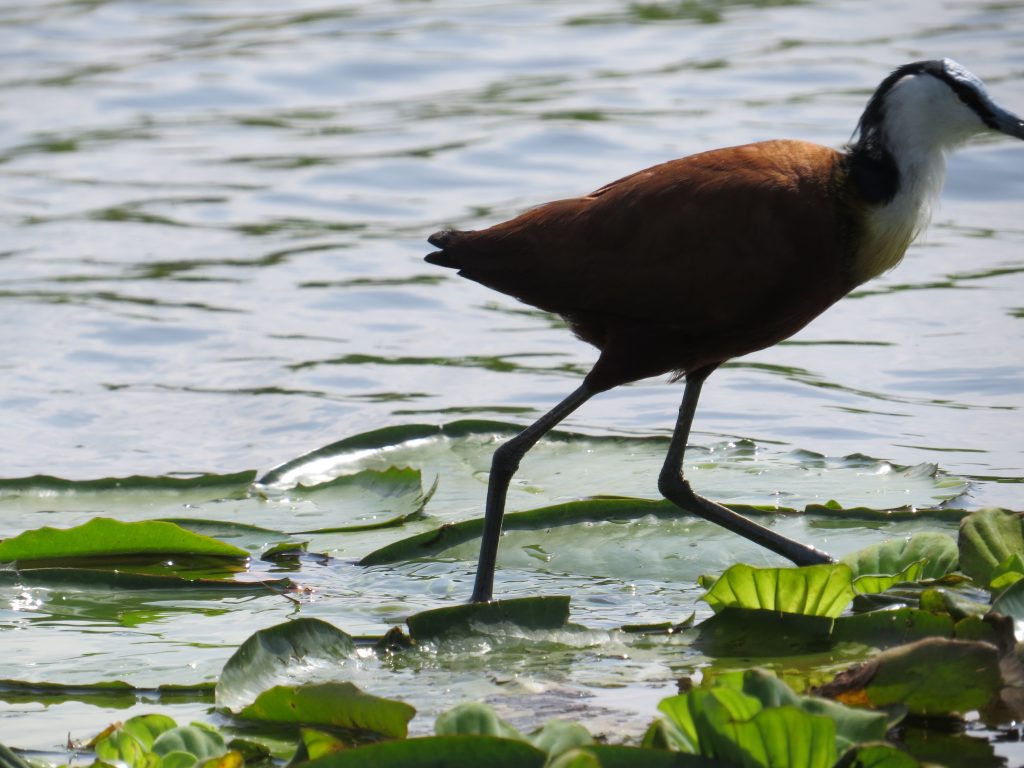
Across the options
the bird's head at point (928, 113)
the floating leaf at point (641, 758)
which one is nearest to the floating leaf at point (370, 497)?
the bird's head at point (928, 113)

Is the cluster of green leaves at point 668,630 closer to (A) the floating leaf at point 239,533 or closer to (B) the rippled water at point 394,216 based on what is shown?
(A) the floating leaf at point 239,533

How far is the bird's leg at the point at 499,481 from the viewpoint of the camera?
435 cm

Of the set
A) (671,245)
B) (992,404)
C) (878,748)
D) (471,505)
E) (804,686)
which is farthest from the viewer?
(992,404)

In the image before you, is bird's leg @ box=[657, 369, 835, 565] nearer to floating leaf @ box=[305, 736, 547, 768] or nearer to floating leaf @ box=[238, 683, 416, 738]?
floating leaf @ box=[238, 683, 416, 738]

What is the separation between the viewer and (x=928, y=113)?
4.66 meters

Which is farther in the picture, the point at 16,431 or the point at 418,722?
the point at 16,431

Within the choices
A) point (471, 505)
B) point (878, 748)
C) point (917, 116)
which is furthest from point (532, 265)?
point (878, 748)

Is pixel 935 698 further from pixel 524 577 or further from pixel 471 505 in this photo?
pixel 471 505

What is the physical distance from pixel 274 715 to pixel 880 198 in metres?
2.23

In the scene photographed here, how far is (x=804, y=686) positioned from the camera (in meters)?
3.46

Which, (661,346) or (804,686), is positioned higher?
(661,346)

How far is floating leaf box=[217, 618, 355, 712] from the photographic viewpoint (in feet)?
11.2

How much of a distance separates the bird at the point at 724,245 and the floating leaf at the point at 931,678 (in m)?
1.18

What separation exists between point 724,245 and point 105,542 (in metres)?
1.84
